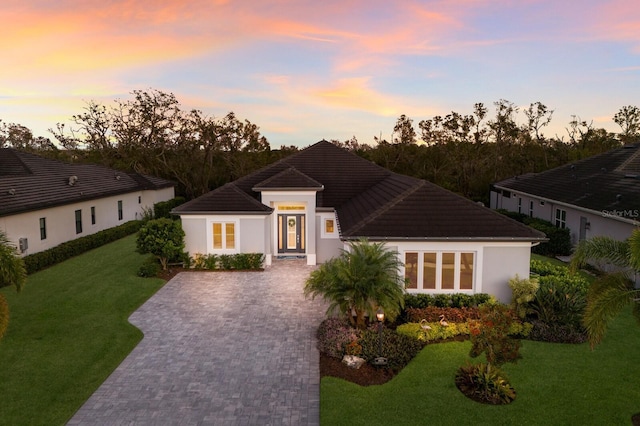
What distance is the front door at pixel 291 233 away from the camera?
22.1 metres

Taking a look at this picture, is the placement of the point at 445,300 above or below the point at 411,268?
below

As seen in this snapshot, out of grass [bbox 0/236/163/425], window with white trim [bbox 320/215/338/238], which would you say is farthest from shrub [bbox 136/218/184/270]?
window with white trim [bbox 320/215/338/238]

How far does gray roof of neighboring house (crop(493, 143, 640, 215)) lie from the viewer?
20.2m

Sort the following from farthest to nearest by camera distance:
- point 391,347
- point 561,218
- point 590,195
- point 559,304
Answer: point 561,218 → point 590,195 → point 559,304 → point 391,347

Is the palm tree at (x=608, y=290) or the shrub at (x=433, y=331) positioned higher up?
the palm tree at (x=608, y=290)

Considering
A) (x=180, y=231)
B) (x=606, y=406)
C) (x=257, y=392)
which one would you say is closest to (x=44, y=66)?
(x=180, y=231)

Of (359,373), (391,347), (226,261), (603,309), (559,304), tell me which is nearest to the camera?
(603,309)

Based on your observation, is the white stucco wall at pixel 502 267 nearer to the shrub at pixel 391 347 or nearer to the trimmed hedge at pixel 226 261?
the shrub at pixel 391 347

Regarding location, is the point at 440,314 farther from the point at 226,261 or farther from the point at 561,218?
the point at 561,218

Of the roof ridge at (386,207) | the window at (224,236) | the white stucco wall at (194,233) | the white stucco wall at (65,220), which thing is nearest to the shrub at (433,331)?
the roof ridge at (386,207)

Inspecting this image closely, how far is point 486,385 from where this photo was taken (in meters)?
8.82

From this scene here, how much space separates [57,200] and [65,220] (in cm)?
170

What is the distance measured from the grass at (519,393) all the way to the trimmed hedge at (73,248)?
1703 centimetres

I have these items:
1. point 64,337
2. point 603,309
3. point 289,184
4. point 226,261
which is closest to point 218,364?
point 64,337
